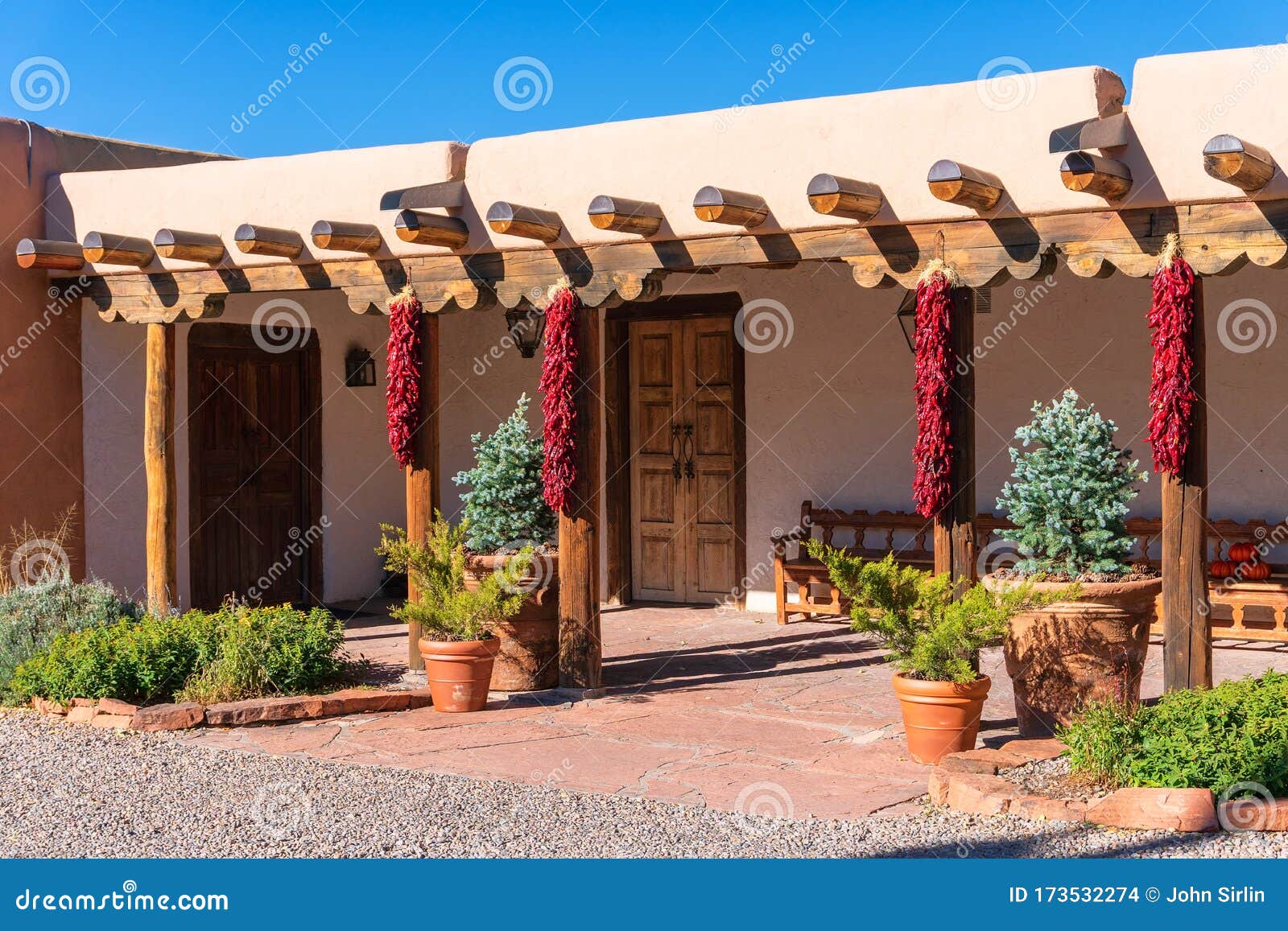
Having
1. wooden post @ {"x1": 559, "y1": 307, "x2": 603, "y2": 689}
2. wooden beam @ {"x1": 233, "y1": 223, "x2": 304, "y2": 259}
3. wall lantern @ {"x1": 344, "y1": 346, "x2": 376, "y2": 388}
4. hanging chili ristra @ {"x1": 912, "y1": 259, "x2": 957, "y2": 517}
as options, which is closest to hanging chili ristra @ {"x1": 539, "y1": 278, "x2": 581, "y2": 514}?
wooden post @ {"x1": 559, "y1": 307, "x2": 603, "y2": 689}

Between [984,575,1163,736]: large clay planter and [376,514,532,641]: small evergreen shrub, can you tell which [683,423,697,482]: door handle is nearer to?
[376,514,532,641]: small evergreen shrub

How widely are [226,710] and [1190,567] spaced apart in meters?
4.96

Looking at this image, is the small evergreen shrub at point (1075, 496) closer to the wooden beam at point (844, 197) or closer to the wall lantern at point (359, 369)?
the wooden beam at point (844, 197)

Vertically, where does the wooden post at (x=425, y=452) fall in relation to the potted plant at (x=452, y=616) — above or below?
above

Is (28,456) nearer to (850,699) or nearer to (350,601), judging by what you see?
(350,601)

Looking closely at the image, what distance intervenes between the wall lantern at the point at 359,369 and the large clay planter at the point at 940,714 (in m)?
6.82

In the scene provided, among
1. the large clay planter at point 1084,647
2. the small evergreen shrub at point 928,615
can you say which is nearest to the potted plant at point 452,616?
the small evergreen shrub at point 928,615

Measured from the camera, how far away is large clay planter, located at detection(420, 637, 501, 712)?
755cm

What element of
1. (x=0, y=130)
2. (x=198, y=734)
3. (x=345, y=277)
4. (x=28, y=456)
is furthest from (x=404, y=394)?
(x=0, y=130)

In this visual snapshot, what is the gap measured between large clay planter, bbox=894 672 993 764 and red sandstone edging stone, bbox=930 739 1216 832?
37 cm

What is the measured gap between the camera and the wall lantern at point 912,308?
360 inches

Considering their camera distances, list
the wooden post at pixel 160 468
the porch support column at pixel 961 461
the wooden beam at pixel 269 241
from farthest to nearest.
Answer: the wooden post at pixel 160 468
the wooden beam at pixel 269 241
the porch support column at pixel 961 461

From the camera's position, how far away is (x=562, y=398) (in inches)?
312

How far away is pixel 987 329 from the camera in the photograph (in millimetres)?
10031
